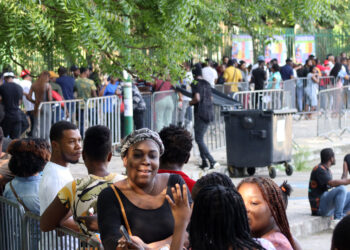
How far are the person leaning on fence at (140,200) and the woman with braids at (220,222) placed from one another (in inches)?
26.0

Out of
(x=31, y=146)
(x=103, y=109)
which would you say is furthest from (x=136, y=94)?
(x=31, y=146)

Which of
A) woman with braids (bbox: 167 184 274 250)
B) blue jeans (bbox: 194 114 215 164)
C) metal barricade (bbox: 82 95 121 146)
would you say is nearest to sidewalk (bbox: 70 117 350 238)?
blue jeans (bbox: 194 114 215 164)

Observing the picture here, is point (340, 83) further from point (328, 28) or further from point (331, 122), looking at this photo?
point (328, 28)

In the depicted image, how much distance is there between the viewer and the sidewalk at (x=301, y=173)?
9.45 meters

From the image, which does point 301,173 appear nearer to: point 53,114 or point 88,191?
point 53,114

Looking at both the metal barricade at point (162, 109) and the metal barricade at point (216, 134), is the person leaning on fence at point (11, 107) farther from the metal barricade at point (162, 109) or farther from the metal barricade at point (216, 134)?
the metal barricade at point (216, 134)

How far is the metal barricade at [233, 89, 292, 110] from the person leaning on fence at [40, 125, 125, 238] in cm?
1252

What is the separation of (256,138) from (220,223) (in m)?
10.2

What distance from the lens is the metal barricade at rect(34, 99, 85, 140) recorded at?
13.4m

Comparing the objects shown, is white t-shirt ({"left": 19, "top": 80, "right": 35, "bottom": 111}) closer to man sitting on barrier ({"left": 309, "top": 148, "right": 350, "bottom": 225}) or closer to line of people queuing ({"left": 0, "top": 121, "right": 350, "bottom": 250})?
man sitting on barrier ({"left": 309, "top": 148, "right": 350, "bottom": 225})

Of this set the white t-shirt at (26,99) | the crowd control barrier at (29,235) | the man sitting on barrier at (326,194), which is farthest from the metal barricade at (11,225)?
the white t-shirt at (26,99)

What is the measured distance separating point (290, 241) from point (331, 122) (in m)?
14.9

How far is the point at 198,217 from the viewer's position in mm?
3158

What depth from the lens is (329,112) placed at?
1803 centimetres
